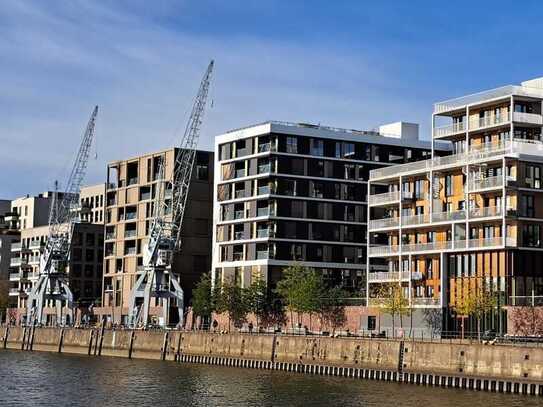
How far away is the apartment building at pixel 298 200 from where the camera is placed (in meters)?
164

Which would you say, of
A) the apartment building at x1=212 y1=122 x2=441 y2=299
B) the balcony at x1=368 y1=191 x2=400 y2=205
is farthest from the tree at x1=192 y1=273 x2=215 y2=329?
the balcony at x1=368 y1=191 x2=400 y2=205

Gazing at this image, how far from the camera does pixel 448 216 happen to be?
13188cm

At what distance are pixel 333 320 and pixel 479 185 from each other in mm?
29946

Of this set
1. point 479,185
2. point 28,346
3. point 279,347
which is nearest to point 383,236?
point 479,185

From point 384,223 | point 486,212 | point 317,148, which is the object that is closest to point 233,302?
point 384,223

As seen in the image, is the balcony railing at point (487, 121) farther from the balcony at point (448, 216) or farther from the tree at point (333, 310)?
the tree at point (333, 310)

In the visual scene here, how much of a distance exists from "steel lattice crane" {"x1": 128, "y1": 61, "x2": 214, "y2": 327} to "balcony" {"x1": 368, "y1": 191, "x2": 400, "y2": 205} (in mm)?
33180

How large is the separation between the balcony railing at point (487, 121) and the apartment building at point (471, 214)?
123mm

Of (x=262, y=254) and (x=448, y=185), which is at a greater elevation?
(x=448, y=185)

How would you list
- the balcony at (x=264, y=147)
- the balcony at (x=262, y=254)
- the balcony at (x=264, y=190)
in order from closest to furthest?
A: the balcony at (x=262, y=254), the balcony at (x=264, y=190), the balcony at (x=264, y=147)

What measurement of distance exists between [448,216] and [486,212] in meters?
6.32

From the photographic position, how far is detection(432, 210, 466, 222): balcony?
130m

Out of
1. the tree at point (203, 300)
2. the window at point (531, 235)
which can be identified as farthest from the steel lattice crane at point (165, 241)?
the window at point (531, 235)

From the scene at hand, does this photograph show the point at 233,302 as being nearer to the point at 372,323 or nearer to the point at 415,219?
the point at 372,323
